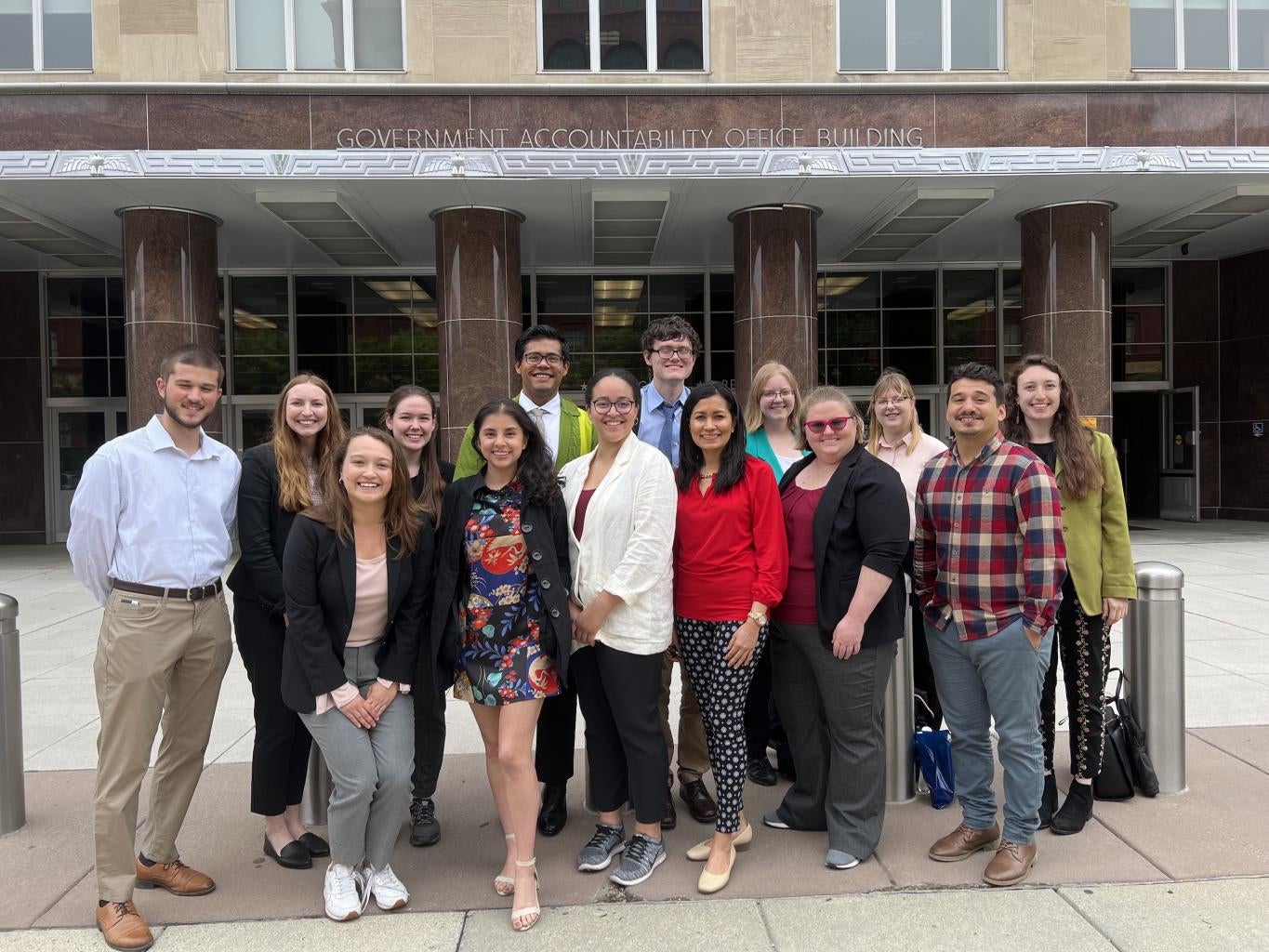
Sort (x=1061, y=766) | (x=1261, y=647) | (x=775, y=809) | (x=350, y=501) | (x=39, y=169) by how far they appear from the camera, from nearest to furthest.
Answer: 1. (x=350, y=501)
2. (x=775, y=809)
3. (x=1061, y=766)
4. (x=1261, y=647)
5. (x=39, y=169)

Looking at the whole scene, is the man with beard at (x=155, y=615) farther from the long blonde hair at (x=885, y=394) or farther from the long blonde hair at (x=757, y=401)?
the long blonde hair at (x=885, y=394)

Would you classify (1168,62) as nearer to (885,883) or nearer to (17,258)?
(885,883)

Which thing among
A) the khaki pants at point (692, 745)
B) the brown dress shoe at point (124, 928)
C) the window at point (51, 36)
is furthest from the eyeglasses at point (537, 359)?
the window at point (51, 36)

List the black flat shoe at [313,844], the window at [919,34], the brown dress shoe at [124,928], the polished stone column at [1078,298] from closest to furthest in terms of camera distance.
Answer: the brown dress shoe at [124,928] → the black flat shoe at [313,844] → the window at [919,34] → the polished stone column at [1078,298]

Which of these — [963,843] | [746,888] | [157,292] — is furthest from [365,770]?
[157,292]

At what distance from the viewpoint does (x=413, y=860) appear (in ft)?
12.6

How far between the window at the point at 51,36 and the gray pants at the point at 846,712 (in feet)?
43.4

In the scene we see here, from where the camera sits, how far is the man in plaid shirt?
11.3 feet

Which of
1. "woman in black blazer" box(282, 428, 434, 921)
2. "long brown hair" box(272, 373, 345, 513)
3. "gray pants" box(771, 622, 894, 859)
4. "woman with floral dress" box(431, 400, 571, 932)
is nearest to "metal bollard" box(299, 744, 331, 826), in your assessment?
"woman in black blazer" box(282, 428, 434, 921)

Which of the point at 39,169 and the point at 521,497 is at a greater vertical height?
the point at 39,169

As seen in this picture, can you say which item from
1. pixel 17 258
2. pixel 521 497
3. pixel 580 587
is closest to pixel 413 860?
pixel 580 587

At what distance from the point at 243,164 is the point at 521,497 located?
9541 mm

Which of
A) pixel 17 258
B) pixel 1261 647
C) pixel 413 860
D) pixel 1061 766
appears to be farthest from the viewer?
pixel 17 258

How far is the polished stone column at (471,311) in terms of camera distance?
1245cm
